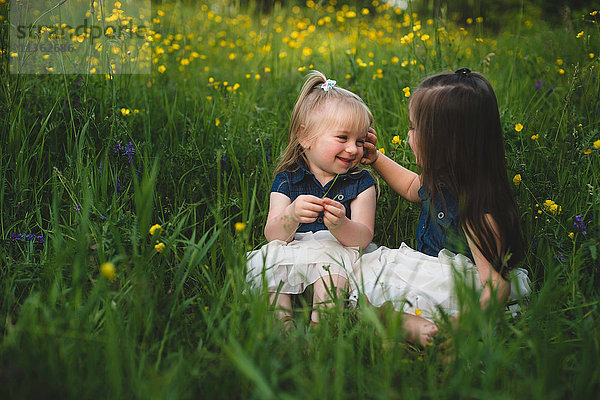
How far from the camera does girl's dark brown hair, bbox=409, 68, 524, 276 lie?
187 cm

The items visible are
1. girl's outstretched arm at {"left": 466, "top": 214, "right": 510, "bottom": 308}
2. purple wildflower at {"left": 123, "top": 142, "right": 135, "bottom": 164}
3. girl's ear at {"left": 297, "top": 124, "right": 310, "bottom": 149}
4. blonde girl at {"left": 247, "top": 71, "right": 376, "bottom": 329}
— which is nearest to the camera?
girl's outstretched arm at {"left": 466, "top": 214, "right": 510, "bottom": 308}

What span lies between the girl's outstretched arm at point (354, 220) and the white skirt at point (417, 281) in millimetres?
89

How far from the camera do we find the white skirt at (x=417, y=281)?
1.87 meters

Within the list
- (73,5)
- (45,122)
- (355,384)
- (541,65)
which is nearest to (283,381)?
(355,384)

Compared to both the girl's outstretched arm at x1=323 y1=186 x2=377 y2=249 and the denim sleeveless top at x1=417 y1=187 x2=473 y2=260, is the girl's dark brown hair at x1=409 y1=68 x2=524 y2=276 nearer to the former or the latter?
the denim sleeveless top at x1=417 y1=187 x2=473 y2=260

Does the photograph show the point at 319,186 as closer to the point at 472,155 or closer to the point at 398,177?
the point at 398,177

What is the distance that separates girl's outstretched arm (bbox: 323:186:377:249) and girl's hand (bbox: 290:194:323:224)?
0.04 metres

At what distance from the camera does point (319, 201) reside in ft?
6.22

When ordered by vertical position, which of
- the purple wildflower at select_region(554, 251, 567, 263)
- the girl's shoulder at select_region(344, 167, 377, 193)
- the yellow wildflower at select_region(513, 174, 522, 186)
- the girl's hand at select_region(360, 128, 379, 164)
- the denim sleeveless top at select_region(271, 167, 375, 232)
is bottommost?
the purple wildflower at select_region(554, 251, 567, 263)

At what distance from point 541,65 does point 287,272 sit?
2772mm

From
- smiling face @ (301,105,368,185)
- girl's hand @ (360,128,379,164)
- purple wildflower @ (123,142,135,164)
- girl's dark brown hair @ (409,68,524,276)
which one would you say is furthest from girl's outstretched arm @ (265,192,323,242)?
A: purple wildflower @ (123,142,135,164)

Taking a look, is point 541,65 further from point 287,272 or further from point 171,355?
point 171,355

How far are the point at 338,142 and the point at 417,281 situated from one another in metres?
0.64

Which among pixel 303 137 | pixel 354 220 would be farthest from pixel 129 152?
pixel 354 220
